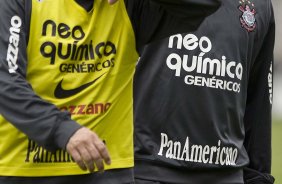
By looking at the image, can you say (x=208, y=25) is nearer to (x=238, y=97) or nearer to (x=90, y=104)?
(x=238, y=97)

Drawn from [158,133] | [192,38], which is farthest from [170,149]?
[192,38]

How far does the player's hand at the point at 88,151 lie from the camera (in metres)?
4.88

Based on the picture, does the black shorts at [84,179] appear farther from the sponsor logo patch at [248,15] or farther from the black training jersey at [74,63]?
the sponsor logo patch at [248,15]

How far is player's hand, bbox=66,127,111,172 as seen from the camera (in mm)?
4879

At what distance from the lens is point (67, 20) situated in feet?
17.9

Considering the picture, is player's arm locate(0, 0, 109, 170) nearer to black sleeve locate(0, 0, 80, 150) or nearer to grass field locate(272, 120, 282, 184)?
black sleeve locate(0, 0, 80, 150)

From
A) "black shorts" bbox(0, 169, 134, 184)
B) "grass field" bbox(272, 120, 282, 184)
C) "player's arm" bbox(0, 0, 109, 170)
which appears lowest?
"grass field" bbox(272, 120, 282, 184)

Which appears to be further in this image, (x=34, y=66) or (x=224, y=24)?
(x=224, y=24)

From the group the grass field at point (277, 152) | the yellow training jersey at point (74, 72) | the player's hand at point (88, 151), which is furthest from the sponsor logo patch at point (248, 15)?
the grass field at point (277, 152)

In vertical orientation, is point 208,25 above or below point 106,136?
above

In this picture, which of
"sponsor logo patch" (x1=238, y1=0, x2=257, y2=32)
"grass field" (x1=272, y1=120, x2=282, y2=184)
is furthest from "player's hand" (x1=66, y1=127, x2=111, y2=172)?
"grass field" (x1=272, y1=120, x2=282, y2=184)

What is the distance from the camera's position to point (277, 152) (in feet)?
58.3

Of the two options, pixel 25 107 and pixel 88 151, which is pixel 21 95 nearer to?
pixel 25 107

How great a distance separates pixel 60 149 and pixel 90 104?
265 millimetres
